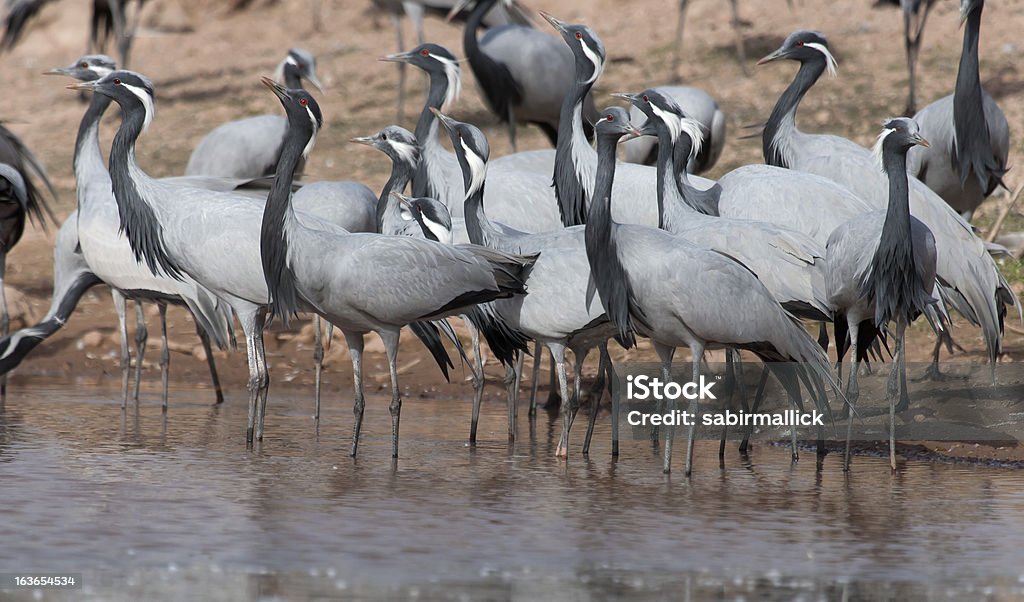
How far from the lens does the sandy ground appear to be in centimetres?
1092

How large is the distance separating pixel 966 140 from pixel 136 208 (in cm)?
532

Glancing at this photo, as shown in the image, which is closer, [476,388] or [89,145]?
[476,388]

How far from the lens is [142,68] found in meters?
21.3

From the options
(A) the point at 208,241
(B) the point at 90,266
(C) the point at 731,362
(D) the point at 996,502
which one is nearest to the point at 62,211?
(B) the point at 90,266

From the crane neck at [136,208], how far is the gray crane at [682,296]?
250 centimetres

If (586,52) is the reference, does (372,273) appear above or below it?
below

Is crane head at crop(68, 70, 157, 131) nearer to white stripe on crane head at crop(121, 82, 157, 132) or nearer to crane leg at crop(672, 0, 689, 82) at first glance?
white stripe on crane head at crop(121, 82, 157, 132)

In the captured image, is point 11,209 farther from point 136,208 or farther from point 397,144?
point 397,144

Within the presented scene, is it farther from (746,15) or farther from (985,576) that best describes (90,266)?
(746,15)

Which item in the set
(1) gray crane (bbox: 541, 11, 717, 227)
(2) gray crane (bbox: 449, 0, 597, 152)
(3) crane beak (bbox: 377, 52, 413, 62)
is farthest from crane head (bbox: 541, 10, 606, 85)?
(2) gray crane (bbox: 449, 0, 597, 152)

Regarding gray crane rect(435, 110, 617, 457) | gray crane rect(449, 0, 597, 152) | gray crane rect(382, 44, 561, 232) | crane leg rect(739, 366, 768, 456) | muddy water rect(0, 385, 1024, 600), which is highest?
gray crane rect(449, 0, 597, 152)

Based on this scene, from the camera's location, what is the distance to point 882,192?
9.55m

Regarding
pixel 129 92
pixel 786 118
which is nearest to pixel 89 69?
pixel 129 92

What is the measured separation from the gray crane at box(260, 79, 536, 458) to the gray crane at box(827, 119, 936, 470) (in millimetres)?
1563
